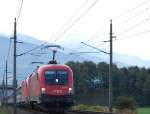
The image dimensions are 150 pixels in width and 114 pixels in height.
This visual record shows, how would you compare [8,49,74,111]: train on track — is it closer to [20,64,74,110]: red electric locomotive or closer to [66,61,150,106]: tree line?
[20,64,74,110]: red electric locomotive

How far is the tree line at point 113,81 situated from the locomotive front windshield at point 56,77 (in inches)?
1775

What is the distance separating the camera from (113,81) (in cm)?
9250

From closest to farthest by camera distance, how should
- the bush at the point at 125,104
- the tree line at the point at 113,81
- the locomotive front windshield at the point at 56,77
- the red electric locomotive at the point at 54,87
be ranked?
the red electric locomotive at the point at 54,87 < the locomotive front windshield at the point at 56,77 < the bush at the point at 125,104 < the tree line at the point at 113,81

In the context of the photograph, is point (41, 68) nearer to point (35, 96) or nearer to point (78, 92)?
point (35, 96)

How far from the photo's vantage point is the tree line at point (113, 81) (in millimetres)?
86456

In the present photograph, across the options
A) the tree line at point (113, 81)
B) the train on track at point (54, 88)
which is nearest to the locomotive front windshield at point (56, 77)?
the train on track at point (54, 88)

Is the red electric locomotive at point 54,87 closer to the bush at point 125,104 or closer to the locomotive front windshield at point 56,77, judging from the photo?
the locomotive front windshield at point 56,77

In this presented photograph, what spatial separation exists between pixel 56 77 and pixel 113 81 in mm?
54473

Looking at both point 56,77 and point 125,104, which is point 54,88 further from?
point 125,104

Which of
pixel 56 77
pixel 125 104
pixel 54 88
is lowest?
pixel 125 104

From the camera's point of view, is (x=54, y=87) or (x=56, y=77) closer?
(x=54, y=87)

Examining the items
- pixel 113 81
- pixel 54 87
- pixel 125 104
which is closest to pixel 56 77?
pixel 54 87

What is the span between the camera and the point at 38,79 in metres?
39.1

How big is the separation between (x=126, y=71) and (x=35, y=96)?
198ft
